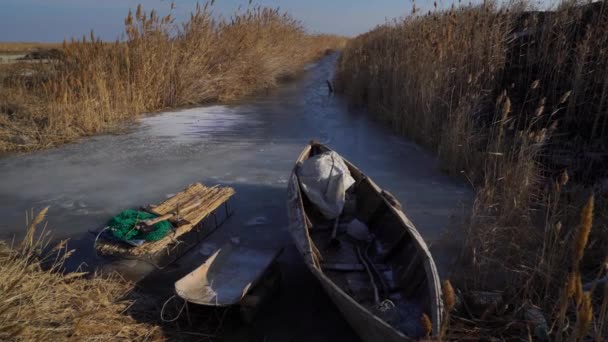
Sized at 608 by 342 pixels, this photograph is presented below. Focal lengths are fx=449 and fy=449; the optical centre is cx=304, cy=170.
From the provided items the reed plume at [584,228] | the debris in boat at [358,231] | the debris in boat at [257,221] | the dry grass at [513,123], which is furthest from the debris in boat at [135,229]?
the reed plume at [584,228]

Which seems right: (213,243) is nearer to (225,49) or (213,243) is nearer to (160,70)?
(160,70)

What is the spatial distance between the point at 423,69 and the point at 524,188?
11.4 feet

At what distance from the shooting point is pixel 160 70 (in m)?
9.61

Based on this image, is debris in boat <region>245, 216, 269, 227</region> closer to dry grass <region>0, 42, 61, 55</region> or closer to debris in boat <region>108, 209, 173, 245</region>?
debris in boat <region>108, 209, 173, 245</region>

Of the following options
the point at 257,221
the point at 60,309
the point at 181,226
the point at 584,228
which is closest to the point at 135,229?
the point at 181,226

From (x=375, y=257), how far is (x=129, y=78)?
7.27 m

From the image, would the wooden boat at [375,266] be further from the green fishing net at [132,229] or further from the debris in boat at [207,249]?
the green fishing net at [132,229]

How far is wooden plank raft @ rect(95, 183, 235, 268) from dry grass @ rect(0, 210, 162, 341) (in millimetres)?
307

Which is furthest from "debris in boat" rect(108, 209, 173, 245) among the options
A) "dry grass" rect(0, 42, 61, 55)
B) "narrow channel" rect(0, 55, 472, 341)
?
"dry grass" rect(0, 42, 61, 55)

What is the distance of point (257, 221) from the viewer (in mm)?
4656

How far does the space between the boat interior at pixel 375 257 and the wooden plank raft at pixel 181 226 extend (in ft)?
3.13

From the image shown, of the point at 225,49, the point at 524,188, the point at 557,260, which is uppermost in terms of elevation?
the point at 225,49

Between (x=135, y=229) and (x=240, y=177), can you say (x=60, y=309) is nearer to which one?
(x=135, y=229)

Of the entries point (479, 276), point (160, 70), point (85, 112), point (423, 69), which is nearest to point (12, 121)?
point (85, 112)
